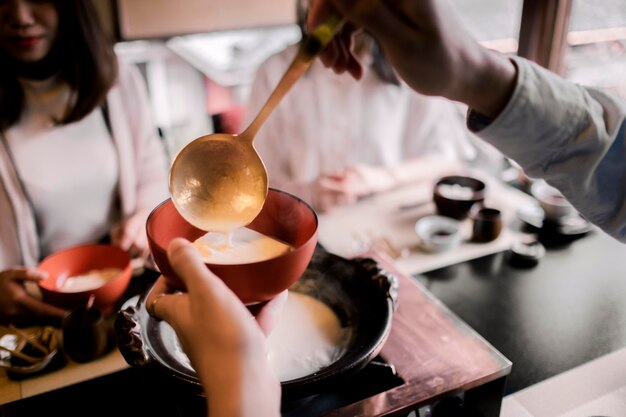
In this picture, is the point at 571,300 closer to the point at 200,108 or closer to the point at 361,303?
the point at 361,303

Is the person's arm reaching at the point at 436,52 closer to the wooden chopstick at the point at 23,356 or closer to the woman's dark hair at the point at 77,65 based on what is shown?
the wooden chopstick at the point at 23,356

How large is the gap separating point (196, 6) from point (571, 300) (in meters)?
2.96

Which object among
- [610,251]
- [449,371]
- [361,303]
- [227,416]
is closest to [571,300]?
[610,251]

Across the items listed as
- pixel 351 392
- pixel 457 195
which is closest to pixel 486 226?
pixel 457 195

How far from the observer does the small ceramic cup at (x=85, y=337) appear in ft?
4.30

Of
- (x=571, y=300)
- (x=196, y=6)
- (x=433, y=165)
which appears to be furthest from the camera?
(x=196, y=6)

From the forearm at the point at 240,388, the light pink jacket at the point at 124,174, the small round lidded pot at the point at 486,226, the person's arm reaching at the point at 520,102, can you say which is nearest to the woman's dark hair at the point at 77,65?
the light pink jacket at the point at 124,174

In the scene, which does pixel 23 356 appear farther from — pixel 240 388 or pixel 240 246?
pixel 240 388

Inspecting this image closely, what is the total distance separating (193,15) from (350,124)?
142cm

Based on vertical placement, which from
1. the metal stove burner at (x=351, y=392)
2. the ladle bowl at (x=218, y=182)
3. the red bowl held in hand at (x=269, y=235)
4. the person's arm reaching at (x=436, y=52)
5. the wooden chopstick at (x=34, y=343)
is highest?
the person's arm reaching at (x=436, y=52)

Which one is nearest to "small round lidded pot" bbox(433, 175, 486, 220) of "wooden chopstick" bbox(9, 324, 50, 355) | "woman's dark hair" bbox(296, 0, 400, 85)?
"woman's dark hair" bbox(296, 0, 400, 85)

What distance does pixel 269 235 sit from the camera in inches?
44.3

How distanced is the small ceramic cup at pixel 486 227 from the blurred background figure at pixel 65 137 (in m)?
1.30

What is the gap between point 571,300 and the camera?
1561 mm
